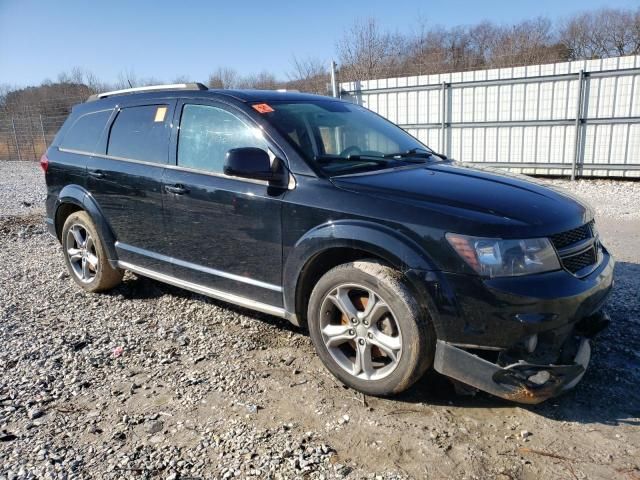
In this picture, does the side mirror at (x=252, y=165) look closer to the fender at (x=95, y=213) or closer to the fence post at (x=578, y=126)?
the fender at (x=95, y=213)

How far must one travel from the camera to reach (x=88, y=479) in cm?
232

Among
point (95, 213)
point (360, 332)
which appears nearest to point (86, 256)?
point (95, 213)

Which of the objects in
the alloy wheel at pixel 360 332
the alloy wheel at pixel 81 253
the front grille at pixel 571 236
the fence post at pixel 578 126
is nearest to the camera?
the front grille at pixel 571 236

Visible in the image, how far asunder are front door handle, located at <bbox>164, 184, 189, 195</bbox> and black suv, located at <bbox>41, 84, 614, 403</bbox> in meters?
0.01

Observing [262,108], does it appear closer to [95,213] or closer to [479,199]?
[479,199]

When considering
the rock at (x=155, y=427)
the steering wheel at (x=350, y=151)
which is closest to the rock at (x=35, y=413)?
the rock at (x=155, y=427)

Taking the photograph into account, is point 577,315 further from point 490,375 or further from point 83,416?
point 83,416

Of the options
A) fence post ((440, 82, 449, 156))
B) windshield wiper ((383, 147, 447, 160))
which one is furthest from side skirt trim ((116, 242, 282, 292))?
fence post ((440, 82, 449, 156))

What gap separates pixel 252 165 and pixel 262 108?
65 centimetres

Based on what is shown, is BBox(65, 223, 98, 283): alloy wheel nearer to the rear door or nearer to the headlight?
the rear door

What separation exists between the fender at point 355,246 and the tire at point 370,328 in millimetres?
114

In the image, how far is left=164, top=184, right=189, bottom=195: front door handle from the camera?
370cm

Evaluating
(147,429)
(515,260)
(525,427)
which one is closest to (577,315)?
(515,260)

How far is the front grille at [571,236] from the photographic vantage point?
2629 mm
